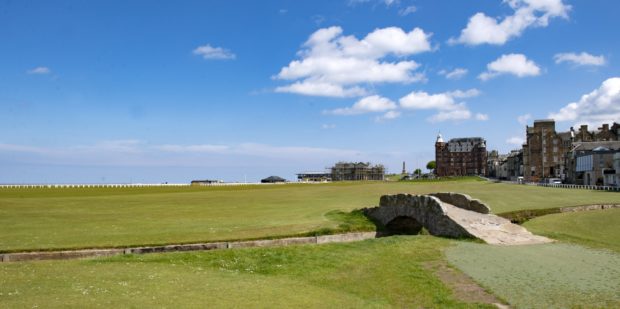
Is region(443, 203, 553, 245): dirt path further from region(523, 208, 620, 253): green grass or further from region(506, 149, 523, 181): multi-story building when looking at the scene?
region(506, 149, 523, 181): multi-story building

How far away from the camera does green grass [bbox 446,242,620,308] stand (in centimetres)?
1366

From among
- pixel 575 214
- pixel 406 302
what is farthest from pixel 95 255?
pixel 575 214

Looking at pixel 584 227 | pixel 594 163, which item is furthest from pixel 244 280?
pixel 594 163

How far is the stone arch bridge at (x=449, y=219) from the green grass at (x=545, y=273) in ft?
6.22

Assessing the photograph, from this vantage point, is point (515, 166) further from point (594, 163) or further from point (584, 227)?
point (584, 227)

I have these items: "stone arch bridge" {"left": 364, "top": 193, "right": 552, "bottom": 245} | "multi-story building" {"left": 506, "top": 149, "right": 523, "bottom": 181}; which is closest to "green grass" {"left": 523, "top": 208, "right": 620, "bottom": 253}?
"stone arch bridge" {"left": 364, "top": 193, "right": 552, "bottom": 245}

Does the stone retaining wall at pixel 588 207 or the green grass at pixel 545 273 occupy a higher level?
the stone retaining wall at pixel 588 207

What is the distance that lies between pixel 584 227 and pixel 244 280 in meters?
23.2

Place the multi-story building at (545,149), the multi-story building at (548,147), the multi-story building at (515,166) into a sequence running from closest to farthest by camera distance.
Result: 1. the multi-story building at (548,147)
2. the multi-story building at (545,149)
3. the multi-story building at (515,166)

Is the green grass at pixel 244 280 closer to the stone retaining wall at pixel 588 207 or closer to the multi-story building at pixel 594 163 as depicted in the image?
the stone retaining wall at pixel 588 207

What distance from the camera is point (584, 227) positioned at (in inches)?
1177

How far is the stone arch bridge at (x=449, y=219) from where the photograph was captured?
82.5 ft

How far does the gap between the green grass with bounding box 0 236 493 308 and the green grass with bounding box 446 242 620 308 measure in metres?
1.63

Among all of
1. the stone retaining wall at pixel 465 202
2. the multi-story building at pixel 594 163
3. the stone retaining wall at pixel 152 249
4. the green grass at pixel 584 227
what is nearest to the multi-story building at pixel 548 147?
the multi-story building at pixel 594 163
